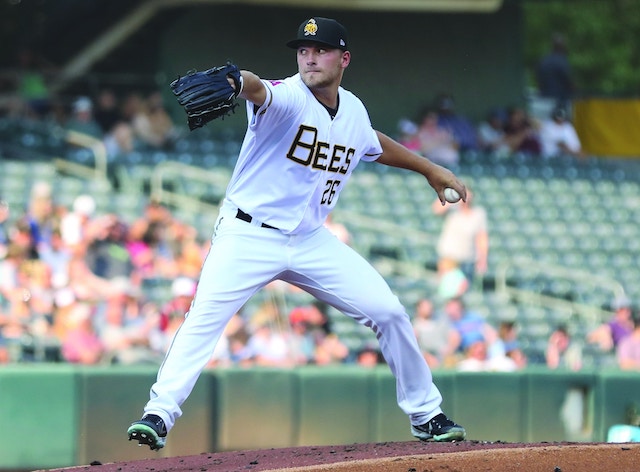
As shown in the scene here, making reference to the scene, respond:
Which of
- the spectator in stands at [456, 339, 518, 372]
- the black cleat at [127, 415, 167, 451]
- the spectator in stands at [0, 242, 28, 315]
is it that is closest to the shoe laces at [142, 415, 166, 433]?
the black cleat at [127, 415, 167, 451]

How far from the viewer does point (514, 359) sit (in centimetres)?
1127

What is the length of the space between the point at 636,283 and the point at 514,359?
387 centimetres

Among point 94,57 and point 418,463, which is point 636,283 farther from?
point 418,463

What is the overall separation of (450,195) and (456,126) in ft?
35.8

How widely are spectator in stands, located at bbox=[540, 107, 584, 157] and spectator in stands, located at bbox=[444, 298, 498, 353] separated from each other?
6267mm

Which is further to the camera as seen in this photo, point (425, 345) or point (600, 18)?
point (600, 18)

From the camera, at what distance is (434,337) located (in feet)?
36.2

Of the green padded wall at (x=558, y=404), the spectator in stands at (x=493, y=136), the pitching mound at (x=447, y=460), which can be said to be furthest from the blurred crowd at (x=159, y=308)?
the pitching mound at (x=447, y=460)

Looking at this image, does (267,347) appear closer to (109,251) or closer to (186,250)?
(186,250)

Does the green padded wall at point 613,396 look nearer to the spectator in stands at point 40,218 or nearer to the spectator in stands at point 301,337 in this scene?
the spectator in stands at point 301,337

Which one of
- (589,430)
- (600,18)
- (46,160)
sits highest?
(600,18)

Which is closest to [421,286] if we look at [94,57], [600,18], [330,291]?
[94,57]

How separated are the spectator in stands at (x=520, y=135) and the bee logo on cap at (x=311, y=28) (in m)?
11.9

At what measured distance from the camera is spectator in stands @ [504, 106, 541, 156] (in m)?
16.9
